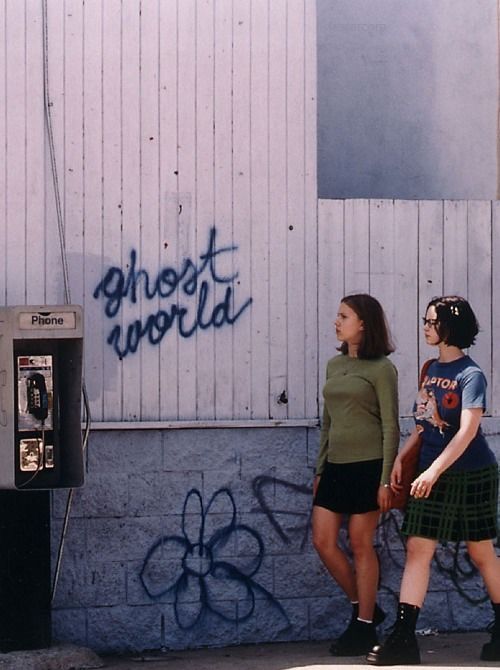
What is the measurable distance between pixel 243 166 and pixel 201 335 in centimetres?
88

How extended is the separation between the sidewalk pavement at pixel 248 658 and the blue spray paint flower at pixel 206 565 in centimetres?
21

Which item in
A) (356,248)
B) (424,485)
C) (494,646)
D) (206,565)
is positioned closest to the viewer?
(424,485)

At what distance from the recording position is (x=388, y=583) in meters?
7.05

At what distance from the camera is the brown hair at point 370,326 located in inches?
256

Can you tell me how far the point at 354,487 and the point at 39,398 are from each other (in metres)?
1.53


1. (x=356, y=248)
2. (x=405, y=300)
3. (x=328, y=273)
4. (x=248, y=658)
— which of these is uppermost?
(x=356, y=248)

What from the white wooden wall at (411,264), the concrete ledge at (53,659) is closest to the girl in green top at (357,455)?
the white wooden wall at (411,264)

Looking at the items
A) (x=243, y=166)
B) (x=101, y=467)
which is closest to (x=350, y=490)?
(x=101, y=467)

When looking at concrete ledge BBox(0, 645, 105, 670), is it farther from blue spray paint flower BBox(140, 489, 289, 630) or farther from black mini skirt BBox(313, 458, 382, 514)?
black mini skirt BBox(313, 458, 382, 514)

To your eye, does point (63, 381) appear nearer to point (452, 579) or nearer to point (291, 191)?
point (291, 191)

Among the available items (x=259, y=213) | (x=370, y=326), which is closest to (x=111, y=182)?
(x=259, y=213)

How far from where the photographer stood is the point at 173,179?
6859 mm

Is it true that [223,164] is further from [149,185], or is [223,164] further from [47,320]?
[47,320]

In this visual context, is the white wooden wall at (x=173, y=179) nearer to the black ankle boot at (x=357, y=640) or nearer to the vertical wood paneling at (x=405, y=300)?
the vertical wood paneling at (x=405, y=300)
